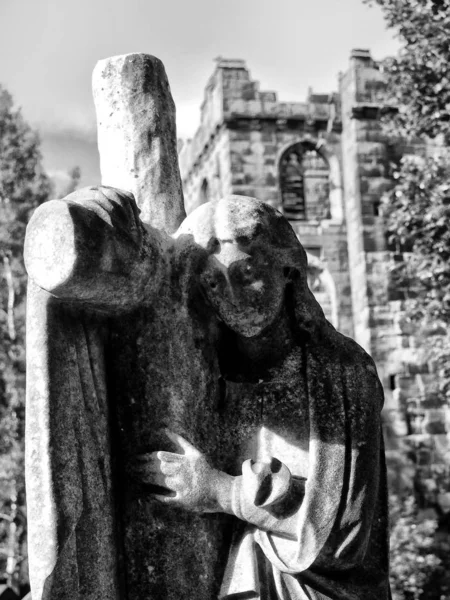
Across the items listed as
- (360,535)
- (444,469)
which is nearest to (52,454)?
(360,535)

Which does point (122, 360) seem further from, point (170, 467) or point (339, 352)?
point (339, 352)

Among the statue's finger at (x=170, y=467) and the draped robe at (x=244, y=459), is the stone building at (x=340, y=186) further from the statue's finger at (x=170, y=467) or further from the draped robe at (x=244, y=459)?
the statue's finger at (x=170, y=467)

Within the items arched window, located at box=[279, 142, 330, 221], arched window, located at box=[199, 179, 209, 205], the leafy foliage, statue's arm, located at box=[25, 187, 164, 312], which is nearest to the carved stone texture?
statue's arm, located at box=[25, 187, 164, 312]

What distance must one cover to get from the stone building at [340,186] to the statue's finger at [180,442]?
1460 centimetres

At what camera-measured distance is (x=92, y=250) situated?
8.38 ft

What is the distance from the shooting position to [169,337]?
285 centimetres

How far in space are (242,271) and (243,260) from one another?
0.03 metres

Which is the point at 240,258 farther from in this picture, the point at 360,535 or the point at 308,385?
the point at 360,535

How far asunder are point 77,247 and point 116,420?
0.53m

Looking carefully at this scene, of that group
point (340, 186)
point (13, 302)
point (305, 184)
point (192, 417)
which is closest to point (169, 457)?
point (192, 417)

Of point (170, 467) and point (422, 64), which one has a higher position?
Result: point (422, 64)

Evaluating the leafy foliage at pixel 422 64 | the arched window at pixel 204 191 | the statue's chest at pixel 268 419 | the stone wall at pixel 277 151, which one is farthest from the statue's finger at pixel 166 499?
the arched window at pixel 204 191

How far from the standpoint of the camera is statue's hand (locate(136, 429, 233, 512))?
274 centimetres

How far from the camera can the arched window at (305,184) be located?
1892 cm
